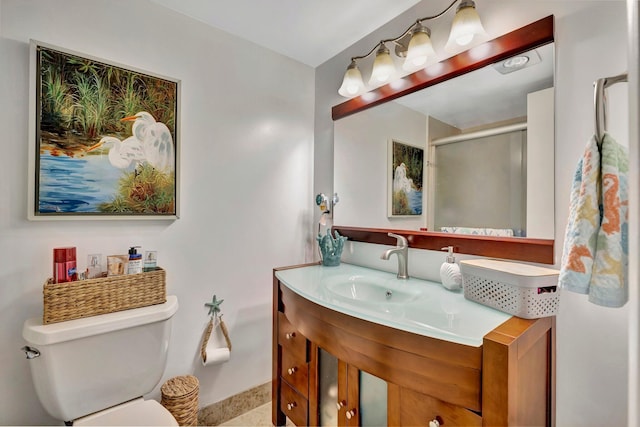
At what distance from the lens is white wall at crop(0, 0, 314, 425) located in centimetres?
115

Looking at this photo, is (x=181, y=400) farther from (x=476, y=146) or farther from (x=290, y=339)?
(x=476, y=146)

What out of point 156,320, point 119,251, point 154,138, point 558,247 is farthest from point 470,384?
point 154,138

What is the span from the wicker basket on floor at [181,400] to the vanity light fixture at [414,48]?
178 centimetres

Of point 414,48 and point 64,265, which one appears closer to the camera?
point 64,265

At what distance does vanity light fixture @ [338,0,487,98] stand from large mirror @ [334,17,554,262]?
0.09 meters

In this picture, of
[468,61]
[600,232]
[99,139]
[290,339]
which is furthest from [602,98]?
[99,139]

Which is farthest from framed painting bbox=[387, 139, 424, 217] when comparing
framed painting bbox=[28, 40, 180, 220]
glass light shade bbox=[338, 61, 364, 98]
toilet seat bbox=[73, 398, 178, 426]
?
toilet seat bbox=[73, 398, 178, 426]

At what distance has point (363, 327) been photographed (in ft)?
3.16

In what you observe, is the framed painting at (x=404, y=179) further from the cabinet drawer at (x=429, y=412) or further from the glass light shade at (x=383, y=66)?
the cabinet drawer at (x=429, y=412)

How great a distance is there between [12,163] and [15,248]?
33cm

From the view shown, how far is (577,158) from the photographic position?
3.26 ft

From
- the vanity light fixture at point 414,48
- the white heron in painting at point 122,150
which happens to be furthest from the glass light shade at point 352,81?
the white heron in painting at point 122,150

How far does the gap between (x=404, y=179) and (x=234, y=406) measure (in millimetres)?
1600

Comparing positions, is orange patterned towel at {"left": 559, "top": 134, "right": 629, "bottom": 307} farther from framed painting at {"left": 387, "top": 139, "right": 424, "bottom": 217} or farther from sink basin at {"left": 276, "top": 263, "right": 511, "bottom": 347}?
framed painting at {"left": 387, "top": 139, "right": 424, "bottom": 217}
